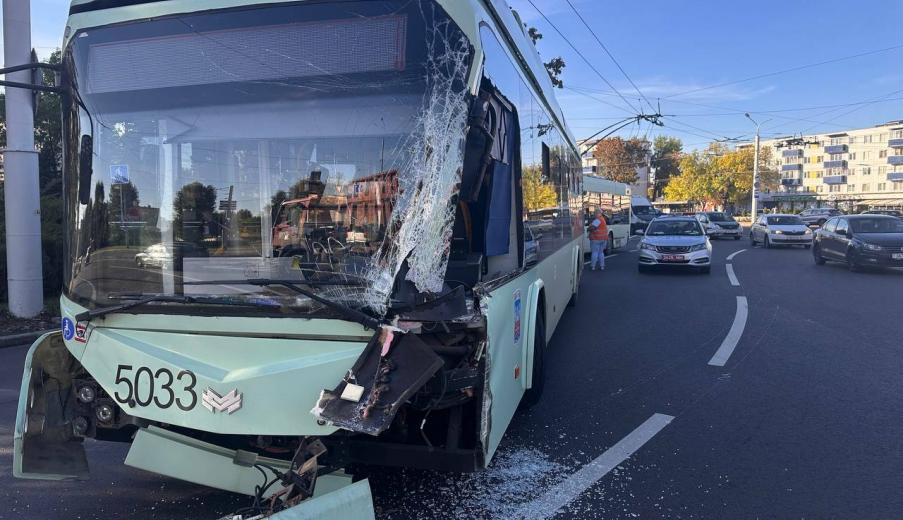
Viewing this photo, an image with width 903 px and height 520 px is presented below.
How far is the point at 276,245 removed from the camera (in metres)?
3.28

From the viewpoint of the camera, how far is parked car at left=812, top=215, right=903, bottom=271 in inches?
635

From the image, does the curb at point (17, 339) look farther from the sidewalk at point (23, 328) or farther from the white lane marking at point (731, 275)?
the white lane marking at point (731, 275)

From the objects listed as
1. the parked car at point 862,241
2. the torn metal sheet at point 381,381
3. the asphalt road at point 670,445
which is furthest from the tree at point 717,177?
the torn metal sheet at point 381,381

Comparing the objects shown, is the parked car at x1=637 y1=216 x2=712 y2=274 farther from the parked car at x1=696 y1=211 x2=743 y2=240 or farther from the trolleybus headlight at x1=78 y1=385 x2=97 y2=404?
the parked car at x1=696 y1=211 x2=743 y2=240

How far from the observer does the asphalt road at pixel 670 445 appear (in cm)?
394

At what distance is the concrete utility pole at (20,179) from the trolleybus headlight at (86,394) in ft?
25.5

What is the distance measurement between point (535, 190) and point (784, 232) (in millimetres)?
24883

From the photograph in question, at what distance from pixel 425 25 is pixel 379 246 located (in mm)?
1148

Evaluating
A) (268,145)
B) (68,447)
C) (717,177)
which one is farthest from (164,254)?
(717,177)

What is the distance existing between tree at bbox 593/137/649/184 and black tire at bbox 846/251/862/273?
243ft

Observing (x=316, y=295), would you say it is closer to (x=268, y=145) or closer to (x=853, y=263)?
(x=268, y=145)

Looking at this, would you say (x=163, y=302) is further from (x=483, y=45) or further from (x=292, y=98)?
(x=483, y=45)

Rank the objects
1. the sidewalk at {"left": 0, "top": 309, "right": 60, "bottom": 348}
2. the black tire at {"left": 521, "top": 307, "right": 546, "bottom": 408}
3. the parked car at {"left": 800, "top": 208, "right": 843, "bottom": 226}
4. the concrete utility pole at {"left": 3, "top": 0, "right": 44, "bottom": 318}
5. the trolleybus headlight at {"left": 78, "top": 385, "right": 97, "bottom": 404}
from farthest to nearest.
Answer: the parked car at {"left": 800, "top": 208, "right": 843, "bottom": 226} < the concrete utility pole at {"left": 3, "top": 0, "right": 44, "bottom": 318} < the sidewalk at {"left": 0, "top": 309, "right": 60, "bottom": 348} < the black tire at {"left": 521, "top": 307, "right": 546, "bottom": 408} < the trolleybus headlight at {"left": 78, "top": 385, "right": 97, "bottom": 404}

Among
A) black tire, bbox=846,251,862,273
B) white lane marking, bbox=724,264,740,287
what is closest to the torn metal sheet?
white lane marking, bbox=724,264,740,287
